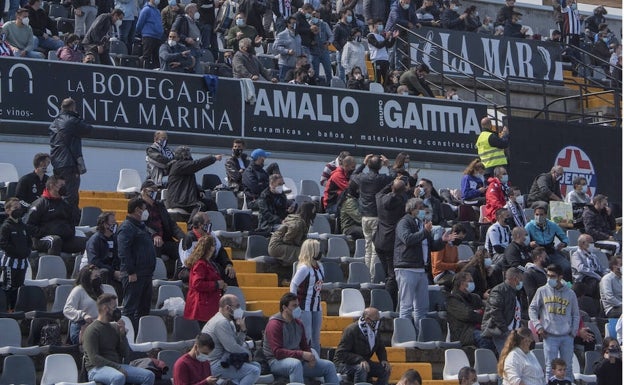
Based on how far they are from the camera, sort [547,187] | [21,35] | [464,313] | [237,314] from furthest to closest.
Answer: [547,187]
[21,35]
[464,313]
[237,314]

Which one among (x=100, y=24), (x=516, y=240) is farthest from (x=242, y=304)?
(x=100, y=24)

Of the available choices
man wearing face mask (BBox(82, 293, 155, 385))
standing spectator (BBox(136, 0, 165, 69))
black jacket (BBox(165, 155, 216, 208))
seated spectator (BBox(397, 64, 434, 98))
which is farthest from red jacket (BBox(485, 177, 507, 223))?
man wearing face mask (BBox(82, 293, 155, 385))

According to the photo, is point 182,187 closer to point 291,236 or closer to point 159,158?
point 159,158

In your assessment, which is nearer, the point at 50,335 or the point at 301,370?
the point at 50,335

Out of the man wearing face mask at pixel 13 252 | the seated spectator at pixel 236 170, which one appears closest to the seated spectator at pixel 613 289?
the seated spectator at pixel 236 170

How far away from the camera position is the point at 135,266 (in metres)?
15.8

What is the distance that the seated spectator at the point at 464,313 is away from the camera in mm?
17656

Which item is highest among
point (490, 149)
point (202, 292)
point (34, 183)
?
point (490, 149)

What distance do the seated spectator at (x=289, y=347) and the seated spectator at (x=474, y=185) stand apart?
6.36 meters

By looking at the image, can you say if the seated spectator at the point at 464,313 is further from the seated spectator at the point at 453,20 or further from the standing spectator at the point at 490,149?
the seated spectator at the point at 453,20

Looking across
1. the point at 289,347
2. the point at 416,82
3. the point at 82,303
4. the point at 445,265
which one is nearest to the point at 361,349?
the point at 289,347

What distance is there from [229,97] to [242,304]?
6384mm

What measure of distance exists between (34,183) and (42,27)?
539 cm

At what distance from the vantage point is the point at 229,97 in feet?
74.5
